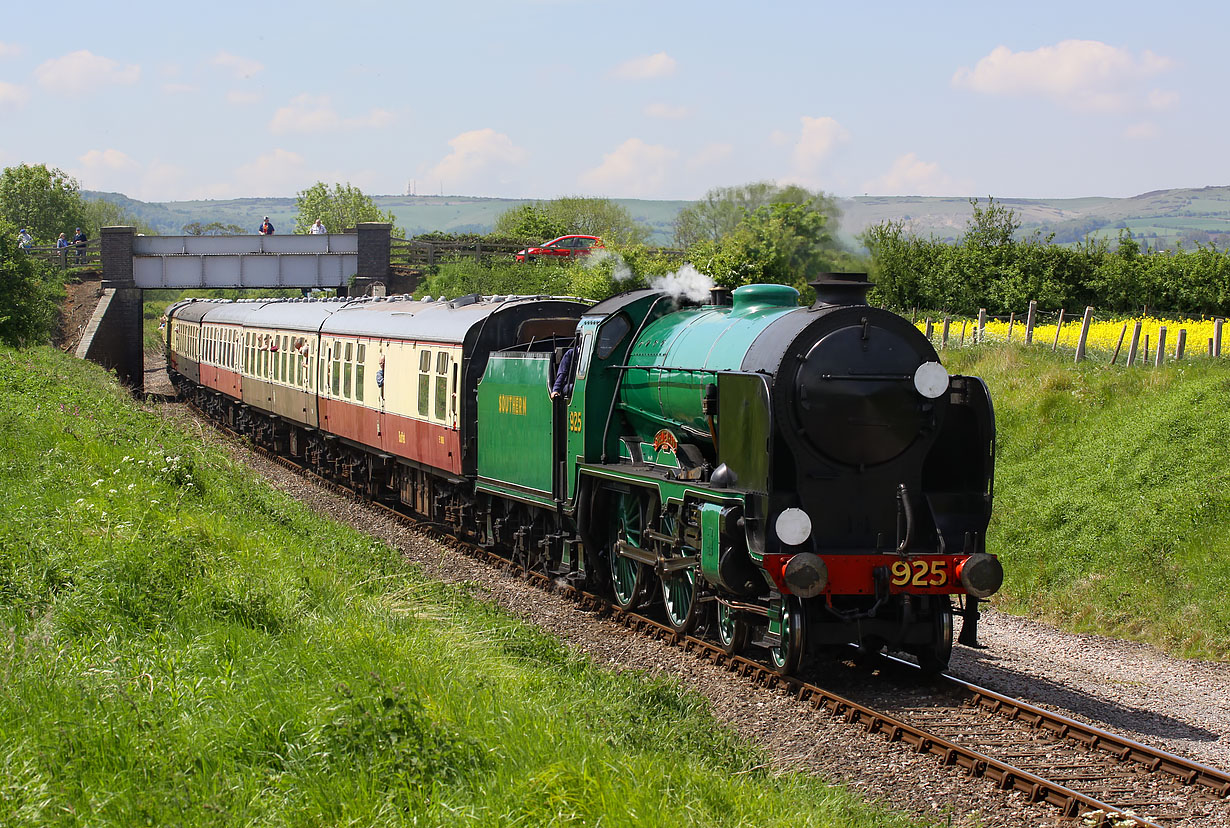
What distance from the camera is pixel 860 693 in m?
9.20

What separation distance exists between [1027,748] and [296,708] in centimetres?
488

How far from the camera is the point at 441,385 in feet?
52.1

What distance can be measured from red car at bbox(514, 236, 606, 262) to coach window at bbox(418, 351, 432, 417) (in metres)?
29.5

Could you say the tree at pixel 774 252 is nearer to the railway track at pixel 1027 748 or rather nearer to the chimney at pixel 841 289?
the chimney at pixel 841 289

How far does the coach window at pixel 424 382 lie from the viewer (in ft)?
53.8

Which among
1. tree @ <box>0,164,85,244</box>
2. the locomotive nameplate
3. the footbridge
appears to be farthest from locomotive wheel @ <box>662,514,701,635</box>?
tree @ <box>0,164,85,244</box>

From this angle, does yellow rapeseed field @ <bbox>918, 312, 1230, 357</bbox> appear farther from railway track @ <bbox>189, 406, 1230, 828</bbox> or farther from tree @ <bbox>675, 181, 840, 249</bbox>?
tree @ <bbox>675, 181, 840, 249</bbox>

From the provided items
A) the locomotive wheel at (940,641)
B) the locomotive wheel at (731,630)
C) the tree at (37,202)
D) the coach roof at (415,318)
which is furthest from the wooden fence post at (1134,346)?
the tree at (37,202)

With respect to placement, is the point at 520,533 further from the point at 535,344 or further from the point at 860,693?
the point at 860,693

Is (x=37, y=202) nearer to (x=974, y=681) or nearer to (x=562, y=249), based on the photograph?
(x=562, y=249)

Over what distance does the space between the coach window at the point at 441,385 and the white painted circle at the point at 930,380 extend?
800 cm

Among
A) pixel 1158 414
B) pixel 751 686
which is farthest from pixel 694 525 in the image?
pixel 1158 414

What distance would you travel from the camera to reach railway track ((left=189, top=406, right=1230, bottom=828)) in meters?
6.79

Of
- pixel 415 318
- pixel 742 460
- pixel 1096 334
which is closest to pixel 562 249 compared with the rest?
pixel 1096 334
